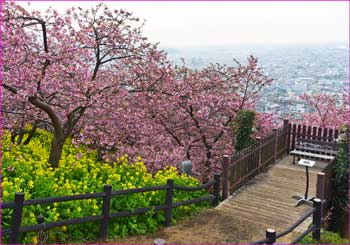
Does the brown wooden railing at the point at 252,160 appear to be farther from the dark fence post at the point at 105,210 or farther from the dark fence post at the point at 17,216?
the dark fence post at the point at 17,216

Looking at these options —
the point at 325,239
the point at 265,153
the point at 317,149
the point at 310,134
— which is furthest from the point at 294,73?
the point at 325,239

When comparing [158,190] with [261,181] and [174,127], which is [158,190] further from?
[174,127]

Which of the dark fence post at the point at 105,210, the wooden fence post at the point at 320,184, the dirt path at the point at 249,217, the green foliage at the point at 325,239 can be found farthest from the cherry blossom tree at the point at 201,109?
the dark fence post at the point at 105,210

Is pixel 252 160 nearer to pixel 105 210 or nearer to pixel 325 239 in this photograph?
pixel 325 239

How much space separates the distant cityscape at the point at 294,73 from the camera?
20164 millimetres

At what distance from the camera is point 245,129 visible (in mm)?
12641

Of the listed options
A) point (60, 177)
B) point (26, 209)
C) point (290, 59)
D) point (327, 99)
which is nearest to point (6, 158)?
point (60, 177)

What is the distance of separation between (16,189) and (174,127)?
6.96 meters

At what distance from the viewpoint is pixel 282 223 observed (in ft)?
30.5

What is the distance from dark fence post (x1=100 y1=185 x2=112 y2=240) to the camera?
7.46 metres

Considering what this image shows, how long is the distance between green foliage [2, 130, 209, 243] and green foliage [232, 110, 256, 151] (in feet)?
9.35

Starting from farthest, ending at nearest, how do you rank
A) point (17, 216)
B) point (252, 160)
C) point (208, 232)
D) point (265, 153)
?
point (265, 153) → point (252, 160) → point (208, 232) → point (17, 216)

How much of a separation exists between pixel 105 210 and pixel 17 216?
1687 mm

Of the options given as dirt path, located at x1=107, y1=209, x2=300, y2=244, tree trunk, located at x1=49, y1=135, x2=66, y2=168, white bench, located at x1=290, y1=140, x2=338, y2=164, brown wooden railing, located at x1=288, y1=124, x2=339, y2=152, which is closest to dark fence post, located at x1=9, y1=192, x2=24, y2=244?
dirt path, located at x1=107, y1=209, x2=300, y2=244
